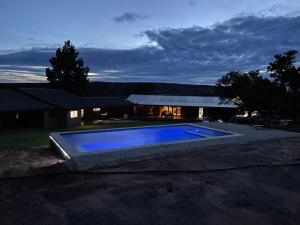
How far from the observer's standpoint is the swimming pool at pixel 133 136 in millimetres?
17242

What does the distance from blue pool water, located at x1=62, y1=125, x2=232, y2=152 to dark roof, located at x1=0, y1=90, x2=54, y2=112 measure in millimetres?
9271

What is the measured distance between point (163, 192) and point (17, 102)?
2338cm

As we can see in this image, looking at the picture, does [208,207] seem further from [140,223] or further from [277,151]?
[277,151]

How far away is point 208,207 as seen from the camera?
25.7ft

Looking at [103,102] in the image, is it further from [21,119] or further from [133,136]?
[133,136]

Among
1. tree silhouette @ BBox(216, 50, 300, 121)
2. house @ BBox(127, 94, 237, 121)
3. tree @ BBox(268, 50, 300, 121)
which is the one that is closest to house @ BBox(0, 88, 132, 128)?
house @ BBox(127, 94, 237, 121)

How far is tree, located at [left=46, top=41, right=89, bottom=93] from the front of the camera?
43.7 meters

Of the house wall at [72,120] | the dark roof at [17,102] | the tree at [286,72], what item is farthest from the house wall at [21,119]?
the tree at [286,72]

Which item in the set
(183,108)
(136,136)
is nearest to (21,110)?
(136,136)

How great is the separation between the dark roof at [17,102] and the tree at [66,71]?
13.0 meters

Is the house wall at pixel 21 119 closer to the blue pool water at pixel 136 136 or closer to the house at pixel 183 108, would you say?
the blue pool water at pixel 136 136

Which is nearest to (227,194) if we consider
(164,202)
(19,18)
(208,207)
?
(208,207)

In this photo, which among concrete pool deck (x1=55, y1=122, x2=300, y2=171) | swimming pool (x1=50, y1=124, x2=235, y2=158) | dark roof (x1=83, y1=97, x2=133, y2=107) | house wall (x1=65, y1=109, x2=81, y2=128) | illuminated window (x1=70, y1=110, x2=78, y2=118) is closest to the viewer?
concrete pool deck (x1=55, y1=122, x2=300, y2=171)

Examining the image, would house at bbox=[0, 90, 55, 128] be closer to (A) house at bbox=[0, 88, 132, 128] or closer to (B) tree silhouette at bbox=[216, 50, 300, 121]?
(A) house at bbox=[0, 88, 132, 128]
